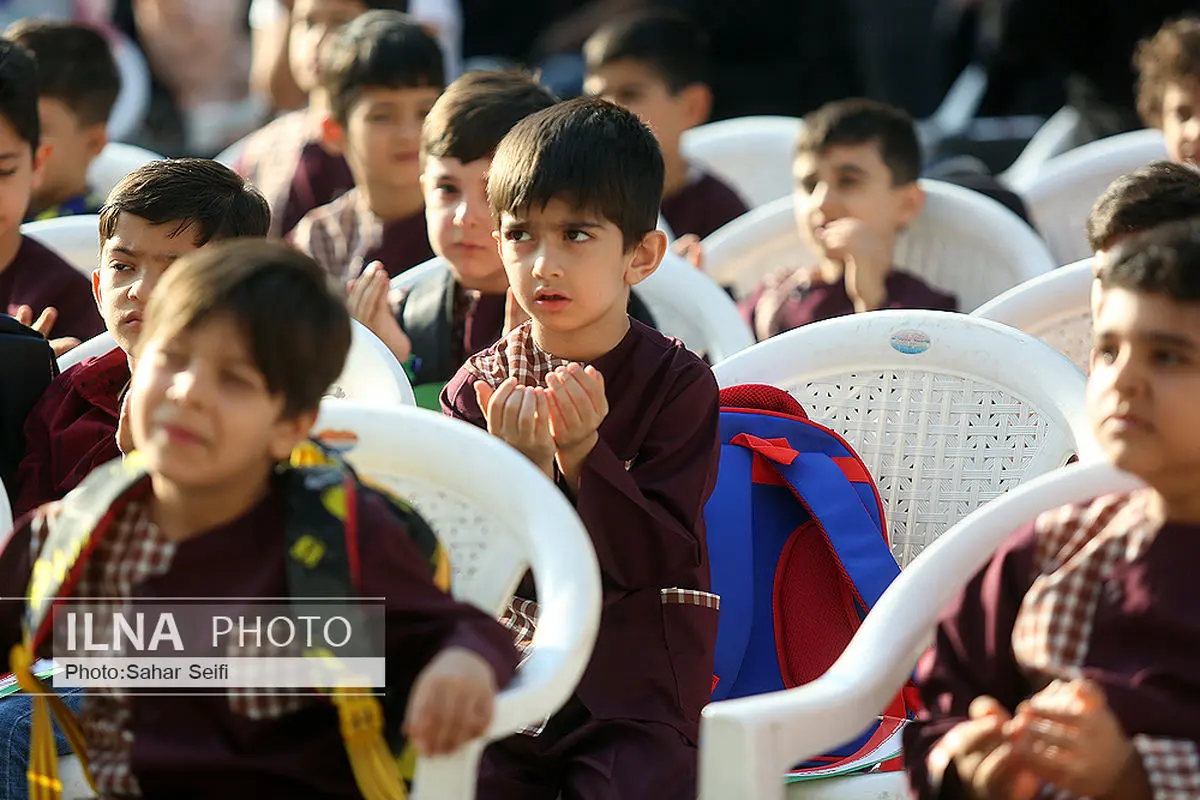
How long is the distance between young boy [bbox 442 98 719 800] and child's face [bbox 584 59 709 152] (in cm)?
211

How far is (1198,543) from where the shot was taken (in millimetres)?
1761

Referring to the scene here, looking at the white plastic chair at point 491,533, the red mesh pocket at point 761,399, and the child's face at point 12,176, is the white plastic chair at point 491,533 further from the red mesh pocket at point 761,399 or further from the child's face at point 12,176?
the child's face at point 12,176

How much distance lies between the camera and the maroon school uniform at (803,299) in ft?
12.2

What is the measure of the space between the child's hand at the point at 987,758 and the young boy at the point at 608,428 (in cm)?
51

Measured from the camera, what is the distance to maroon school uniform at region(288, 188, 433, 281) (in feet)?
11.9

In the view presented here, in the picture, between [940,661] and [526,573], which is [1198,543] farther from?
[526,573]

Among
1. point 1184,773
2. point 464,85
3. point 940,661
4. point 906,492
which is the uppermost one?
point 464,85

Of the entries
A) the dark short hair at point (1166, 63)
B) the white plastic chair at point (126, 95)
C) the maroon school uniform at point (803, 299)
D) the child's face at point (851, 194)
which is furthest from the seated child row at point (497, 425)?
the white plastic chair at point (126, 95)

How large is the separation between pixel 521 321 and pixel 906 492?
63cm

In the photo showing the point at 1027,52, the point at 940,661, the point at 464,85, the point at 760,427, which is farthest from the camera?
the point at 1027,52

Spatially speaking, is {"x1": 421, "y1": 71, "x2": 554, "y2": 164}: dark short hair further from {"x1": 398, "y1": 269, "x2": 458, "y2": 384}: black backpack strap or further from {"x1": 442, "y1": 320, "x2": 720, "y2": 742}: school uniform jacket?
{"x1": 442, "y1": 320, "x2": 720, "y2": 742}: school uniform jacket

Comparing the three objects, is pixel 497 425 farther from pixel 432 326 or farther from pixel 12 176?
pixel 12 176

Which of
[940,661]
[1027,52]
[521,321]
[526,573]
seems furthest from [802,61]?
[940,661]

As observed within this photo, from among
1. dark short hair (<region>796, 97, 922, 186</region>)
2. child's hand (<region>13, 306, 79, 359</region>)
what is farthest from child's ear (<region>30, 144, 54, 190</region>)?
dark short hair (<region>796, 97, 922, 186</region>)
